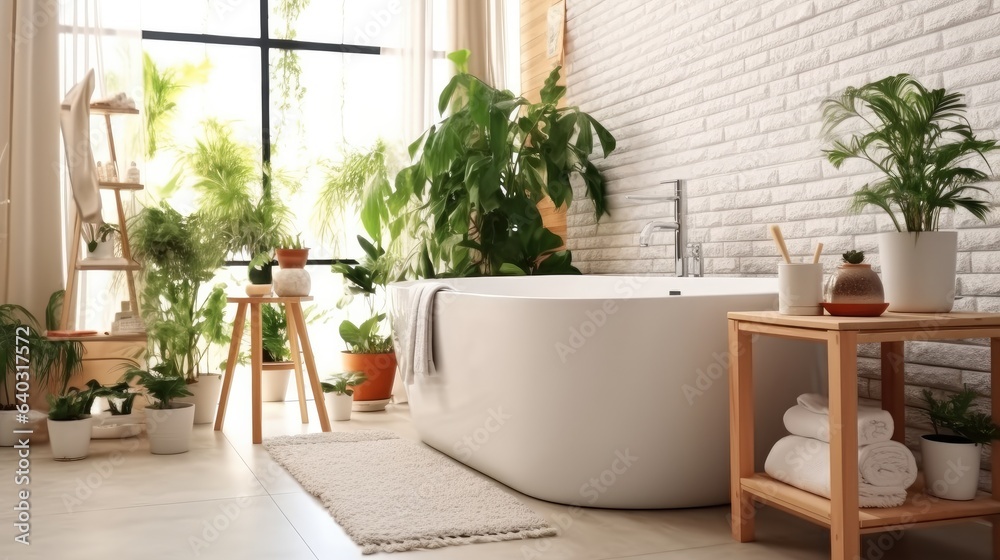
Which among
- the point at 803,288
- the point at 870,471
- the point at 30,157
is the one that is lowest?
the point at 870,471

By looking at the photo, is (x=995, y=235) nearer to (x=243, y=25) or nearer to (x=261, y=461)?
(x=261, y=461)

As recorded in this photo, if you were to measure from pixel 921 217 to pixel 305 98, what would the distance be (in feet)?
13.3

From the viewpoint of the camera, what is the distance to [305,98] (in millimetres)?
5551

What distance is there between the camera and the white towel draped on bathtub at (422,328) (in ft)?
11.1

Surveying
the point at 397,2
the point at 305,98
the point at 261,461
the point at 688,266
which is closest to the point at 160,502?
the point at 261,461

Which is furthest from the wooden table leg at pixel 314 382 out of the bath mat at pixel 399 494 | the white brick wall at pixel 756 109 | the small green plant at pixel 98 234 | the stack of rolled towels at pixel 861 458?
the stack of rolled towels at pixel 861 458

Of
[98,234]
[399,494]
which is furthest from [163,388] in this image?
[399,494]

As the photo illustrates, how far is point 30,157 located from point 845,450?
402cm

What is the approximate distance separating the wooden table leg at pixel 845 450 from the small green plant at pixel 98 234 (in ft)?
11.1

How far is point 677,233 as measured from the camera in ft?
13.1

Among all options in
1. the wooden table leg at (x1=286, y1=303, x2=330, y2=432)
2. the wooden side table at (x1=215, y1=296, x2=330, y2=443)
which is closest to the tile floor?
the wooden side table at (x1=215, y1=296, x2=330, y2=443)

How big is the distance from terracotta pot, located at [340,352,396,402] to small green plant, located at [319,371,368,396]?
0.28 metres

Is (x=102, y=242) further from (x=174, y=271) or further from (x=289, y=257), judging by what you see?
A: (x=289, y=257)

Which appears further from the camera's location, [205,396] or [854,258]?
[205,396]
